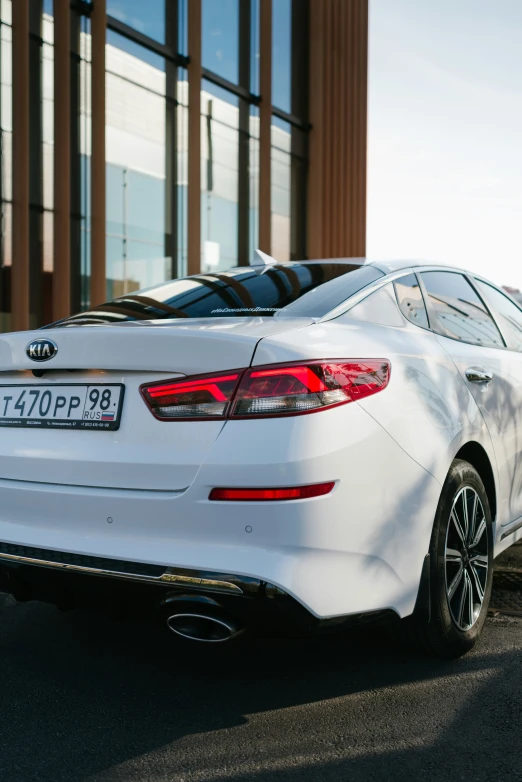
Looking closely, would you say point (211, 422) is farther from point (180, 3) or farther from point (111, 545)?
point (180, 3)

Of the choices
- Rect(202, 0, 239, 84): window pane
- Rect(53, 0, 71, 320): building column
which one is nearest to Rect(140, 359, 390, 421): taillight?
Rect(53, 0, 71, 320): building column

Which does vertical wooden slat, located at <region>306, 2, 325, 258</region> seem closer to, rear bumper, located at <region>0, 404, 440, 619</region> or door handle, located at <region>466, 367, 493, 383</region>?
door handle, located at <region>466, 367, 493, 383</region>

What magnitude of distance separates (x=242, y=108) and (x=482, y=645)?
39.5ft

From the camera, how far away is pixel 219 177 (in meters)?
13.2

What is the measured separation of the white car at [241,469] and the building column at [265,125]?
451 inches

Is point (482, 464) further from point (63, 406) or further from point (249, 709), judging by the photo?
point (63, 406)

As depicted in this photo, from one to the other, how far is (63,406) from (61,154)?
326 inches

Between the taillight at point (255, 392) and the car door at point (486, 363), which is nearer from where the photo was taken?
A: the taillight at point (255, 392)

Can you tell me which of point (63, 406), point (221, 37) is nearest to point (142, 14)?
point (221, 37)

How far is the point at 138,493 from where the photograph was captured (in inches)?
95.4

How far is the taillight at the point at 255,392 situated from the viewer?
235cm

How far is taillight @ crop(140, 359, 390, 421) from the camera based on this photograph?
92.7 inches

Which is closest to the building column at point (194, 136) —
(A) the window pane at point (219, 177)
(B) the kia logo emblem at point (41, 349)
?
(A) the window pane at point (219, 177)

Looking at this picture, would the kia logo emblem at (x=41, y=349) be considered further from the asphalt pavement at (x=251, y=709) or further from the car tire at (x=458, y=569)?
the car tire at (x=458, y=569)
